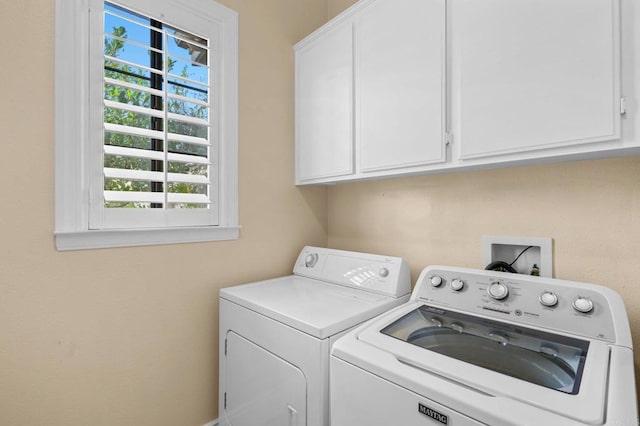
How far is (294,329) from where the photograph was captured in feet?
3.92

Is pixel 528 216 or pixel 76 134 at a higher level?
pixel 76 134

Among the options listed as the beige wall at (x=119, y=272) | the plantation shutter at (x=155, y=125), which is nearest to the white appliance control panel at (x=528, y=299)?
the beige wall at (x=119, y=272)

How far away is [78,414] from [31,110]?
1.28 m

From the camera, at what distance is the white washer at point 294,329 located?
113cm

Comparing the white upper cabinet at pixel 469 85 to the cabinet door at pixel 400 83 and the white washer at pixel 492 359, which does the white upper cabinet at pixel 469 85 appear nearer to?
the cabinet door at pixel 400 83

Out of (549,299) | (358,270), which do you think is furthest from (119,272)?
(549,299)

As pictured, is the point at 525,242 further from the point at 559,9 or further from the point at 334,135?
the point at 334,135

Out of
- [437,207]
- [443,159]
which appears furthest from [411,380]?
[437,207]

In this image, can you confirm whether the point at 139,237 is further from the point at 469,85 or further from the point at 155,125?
the point at 469,85

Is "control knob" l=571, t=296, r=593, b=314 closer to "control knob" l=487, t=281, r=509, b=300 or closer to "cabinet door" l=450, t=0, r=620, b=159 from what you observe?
"control knob" l=487, t=281, r=509, b=300

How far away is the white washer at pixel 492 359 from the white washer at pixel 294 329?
14 centimetres

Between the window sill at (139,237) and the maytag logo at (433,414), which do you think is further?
the window sill at (139,237)

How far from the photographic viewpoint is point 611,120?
90 centimetres

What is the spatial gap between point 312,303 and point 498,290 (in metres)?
0.76
